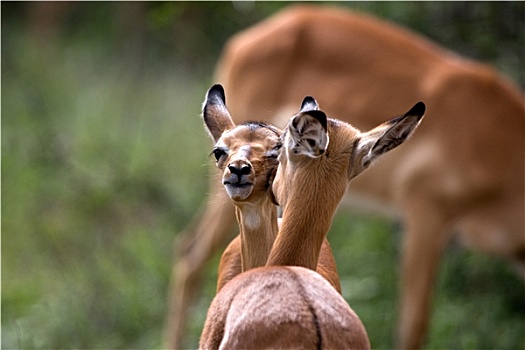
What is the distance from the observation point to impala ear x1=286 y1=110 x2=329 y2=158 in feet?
9.58

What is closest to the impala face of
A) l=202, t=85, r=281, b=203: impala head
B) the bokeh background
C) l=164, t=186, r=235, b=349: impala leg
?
l=202, t=85, r=281, b=203: impala head

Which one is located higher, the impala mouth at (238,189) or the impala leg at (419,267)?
the impala mouth at (238,189)

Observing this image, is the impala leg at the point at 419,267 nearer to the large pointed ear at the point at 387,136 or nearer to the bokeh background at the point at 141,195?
the bokeh background at the point at 141,195

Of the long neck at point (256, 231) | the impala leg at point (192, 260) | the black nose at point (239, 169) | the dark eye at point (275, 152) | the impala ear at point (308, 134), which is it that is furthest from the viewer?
the impala leg at point (192, 260)

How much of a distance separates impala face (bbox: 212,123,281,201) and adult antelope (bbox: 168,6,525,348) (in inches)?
142

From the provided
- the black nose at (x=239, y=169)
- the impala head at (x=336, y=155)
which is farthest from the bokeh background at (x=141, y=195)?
the black nose at (x=239, y=169)

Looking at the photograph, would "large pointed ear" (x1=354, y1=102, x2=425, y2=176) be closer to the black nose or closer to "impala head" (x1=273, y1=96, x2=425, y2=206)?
"impala head" (x1=273, y1=96, x2=425, y2=206)

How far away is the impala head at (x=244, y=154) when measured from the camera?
3113 millimetres

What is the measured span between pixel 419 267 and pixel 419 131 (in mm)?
835

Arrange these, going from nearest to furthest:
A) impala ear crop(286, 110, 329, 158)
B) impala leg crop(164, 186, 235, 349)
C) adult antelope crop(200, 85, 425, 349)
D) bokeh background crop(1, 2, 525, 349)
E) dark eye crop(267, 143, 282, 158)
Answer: adult antelope crop(200, 85, 425, 349) < impala ear crop(286, 110, 329, 158) < dark eye crop(267, 143, 282, 158) < impala leg crop(164, 186, 235, 349) < bokeh background crop(1, 2, 525, 349)

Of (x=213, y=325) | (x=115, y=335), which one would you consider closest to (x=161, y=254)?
(x=115, y=335)

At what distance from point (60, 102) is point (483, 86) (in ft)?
16.9

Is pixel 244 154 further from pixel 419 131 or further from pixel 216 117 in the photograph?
pixel 419 131

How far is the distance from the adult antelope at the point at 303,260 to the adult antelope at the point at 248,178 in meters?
0.04
